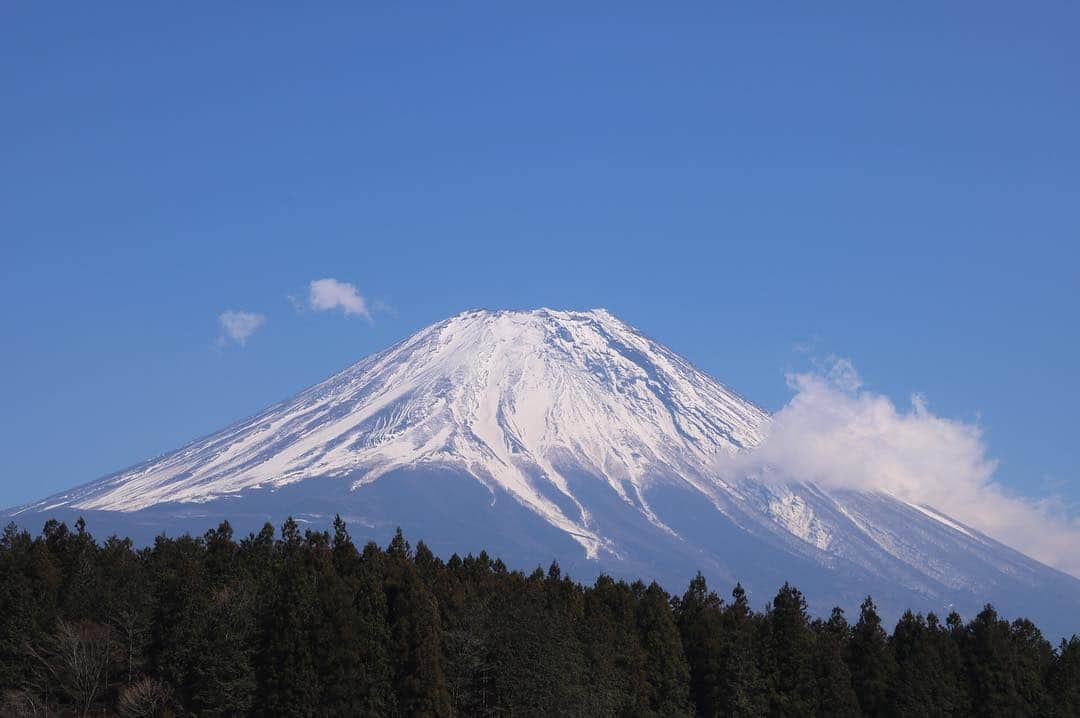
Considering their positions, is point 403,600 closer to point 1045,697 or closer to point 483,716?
point 483,716

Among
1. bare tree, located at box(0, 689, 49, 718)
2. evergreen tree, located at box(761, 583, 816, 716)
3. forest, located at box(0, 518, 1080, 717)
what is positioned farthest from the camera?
evergreen tree, located at box(761, 583, 816, 716)

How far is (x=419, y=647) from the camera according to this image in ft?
223

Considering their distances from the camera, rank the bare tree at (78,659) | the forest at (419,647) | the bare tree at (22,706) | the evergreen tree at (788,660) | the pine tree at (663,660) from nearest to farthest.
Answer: the bare tree at (22,706) < the bare tree at (78,659) < the forest at (419,647) < the pine tree at (663,660) < the evergreen tree at (788,660)

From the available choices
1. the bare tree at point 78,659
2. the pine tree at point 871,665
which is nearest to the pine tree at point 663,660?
the pine tree at point 871,665

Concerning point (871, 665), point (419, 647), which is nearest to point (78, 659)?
point (419, 647)

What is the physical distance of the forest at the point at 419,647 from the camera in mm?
66000

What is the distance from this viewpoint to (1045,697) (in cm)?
8675

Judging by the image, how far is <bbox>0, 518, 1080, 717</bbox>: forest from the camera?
217 feet

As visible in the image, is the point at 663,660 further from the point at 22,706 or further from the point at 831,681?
the point at 22,706

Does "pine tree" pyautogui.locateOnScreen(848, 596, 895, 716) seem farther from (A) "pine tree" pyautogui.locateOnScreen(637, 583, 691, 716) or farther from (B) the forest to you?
(A) "pine tree" pyautogui.locateOnScreen(637, 583, 691, 716)

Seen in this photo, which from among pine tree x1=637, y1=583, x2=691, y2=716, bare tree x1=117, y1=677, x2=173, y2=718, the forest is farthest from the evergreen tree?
bare tree x1=117, y1=677, x2=173, y2=718

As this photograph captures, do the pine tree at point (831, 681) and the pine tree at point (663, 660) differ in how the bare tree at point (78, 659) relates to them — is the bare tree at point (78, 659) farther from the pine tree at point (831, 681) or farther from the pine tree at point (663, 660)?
the pine tree at point (831, 681)

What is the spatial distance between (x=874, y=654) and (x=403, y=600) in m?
27.4

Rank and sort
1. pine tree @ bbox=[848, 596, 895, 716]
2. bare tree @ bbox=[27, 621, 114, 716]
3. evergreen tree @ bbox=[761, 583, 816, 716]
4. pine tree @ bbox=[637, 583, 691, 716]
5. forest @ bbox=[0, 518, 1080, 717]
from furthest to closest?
pine tree @ bbox=[848, 596, 895, 716] < evergreen tree @ bbox=[761, 583, 816, 716] < pine tree @ bbox=[637, 583, 691, 716] < forest @ bbox=[0, 518, 1080, 717] < bare tree @ bbox=[27, 621, 114, 716]
